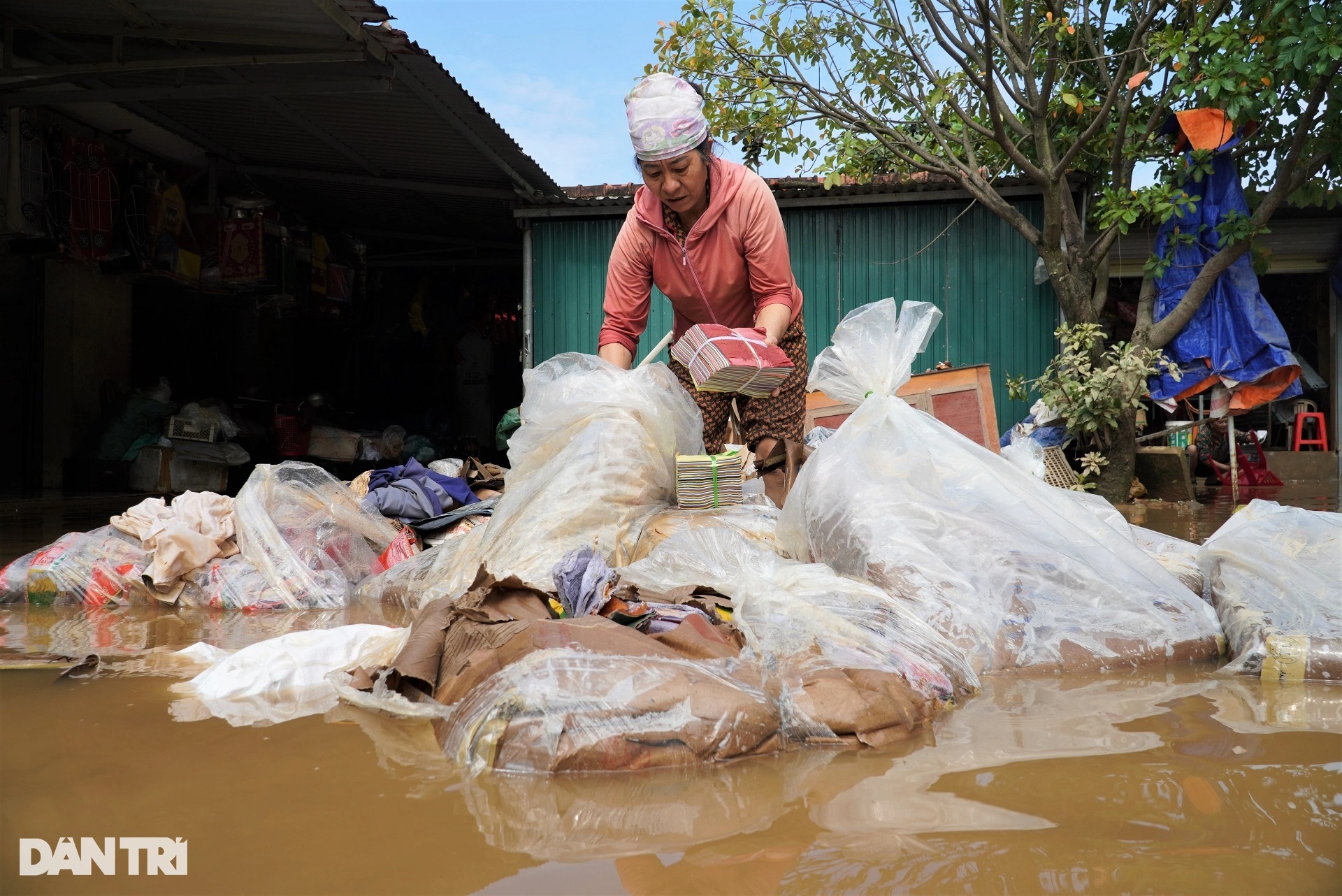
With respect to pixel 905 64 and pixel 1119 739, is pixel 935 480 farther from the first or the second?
pixel 905 64

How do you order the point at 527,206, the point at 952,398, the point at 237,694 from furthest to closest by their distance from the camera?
the point at 527,206
the point at 952,398
the point at 237,694

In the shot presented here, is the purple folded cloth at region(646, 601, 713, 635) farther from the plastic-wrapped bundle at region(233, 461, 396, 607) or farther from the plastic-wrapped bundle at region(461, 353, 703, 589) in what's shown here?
the plastic-wrapped bundle at region(233, 461, 396, 607)

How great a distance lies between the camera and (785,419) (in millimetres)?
3260

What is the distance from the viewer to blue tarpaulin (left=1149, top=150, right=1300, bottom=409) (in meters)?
6.09

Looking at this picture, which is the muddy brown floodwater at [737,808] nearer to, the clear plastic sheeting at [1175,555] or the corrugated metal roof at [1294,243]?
the clear plastic sheeting at [1175,555]

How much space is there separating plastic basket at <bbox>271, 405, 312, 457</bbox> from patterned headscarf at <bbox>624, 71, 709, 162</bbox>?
6.62 metres

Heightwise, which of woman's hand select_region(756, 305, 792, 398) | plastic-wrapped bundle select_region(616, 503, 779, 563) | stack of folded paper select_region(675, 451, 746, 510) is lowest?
plastic-wrapped bundle select_region(616, 503, 779, 563)

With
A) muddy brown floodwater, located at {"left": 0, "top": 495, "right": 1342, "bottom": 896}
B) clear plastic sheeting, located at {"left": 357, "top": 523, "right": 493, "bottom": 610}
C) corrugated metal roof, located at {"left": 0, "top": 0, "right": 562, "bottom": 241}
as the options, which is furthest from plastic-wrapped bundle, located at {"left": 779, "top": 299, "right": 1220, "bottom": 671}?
corrugated metal roof, located at {"left": 0, "top": 0, "right": 562, "bottom": 241}

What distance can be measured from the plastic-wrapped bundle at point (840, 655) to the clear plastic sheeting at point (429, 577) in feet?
3.00

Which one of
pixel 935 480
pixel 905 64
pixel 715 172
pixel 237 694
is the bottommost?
pixel 237 694

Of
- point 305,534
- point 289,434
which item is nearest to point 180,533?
point 305,534

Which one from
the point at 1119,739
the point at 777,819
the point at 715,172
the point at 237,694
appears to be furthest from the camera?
the point at 715,172

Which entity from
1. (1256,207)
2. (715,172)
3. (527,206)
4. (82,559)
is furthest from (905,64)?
(82,559)

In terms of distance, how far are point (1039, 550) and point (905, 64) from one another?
5668 mm
